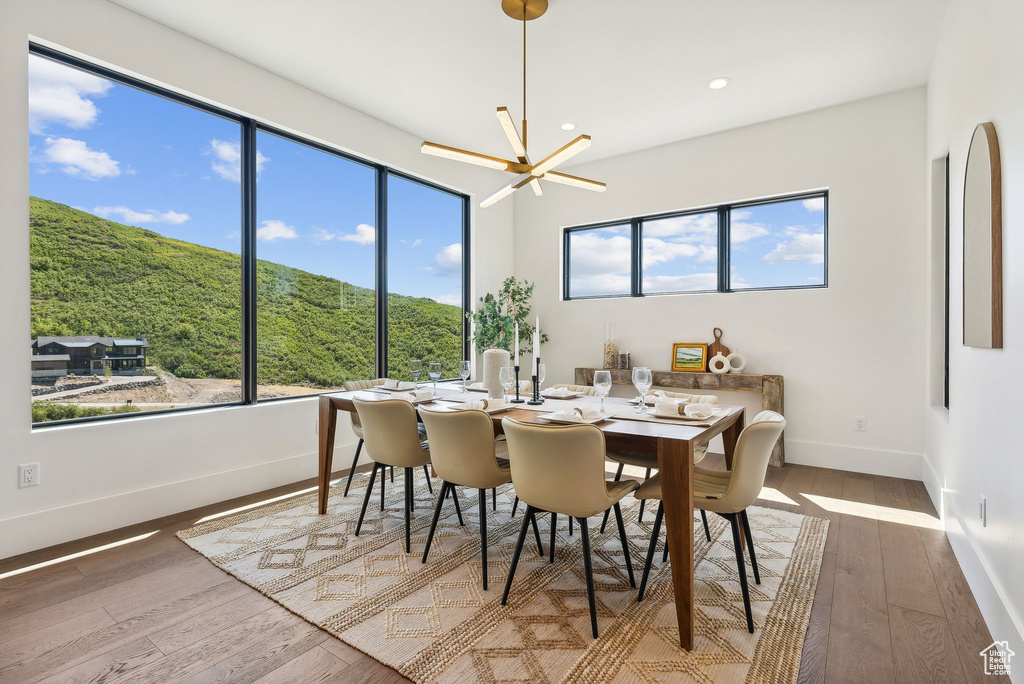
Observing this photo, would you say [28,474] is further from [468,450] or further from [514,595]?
[514,595]

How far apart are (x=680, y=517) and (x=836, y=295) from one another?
3256mm

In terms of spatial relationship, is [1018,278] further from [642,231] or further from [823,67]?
[642,231]

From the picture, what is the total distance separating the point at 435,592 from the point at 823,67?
4125 mm

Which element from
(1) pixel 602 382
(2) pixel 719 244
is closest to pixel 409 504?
(1) pixel 602 382

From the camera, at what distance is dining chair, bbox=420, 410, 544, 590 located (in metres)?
2.20

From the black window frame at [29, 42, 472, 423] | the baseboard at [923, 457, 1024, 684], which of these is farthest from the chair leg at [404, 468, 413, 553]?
the baseboard at [923, 457, 1024, 684]

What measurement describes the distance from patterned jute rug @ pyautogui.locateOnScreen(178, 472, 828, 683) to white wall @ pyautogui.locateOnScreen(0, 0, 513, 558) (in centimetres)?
45

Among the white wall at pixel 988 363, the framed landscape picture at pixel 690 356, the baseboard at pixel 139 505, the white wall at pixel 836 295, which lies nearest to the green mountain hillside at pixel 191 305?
the baseboard at pixel 139 505

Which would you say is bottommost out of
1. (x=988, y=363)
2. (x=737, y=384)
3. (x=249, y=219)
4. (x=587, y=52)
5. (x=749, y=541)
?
(x=749, y=541)

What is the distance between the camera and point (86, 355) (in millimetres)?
2850

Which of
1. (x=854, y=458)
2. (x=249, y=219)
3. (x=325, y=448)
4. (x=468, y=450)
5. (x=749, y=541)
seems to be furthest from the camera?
(x=854, y=458)

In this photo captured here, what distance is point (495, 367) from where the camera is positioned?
290cm

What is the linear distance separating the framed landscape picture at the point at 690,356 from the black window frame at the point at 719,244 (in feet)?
1.71

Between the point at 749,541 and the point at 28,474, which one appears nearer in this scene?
the point at 749,541
